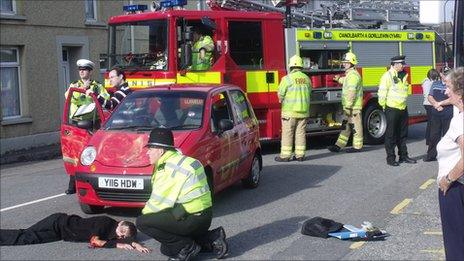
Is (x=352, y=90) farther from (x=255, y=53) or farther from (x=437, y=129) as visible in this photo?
(x=255, y=53)

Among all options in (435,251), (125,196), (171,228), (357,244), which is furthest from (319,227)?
(125,196)

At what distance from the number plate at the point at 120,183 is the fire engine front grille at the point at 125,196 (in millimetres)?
78

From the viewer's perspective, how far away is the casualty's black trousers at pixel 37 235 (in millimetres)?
6461

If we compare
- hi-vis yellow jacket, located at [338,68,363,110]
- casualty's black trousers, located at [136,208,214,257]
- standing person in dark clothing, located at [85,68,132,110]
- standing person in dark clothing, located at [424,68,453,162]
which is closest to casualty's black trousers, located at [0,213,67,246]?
casualty's black trousers, located at [136,208,214,257]

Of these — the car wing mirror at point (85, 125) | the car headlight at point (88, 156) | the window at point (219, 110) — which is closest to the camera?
the car headlight at point (88, 156)

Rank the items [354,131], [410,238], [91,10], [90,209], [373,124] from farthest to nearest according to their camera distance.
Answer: [91,10], [373,124], [354,131], [90,209], [410,238]

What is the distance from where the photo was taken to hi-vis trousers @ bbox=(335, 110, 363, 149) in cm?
1289

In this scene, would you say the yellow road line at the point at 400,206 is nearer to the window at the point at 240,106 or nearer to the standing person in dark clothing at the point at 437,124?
the window at the point at 240,106

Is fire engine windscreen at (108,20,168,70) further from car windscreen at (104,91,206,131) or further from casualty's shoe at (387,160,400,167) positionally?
casualty's shoe at (387,160,400,167)

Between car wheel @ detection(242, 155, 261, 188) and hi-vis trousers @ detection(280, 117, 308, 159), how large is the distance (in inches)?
90.6

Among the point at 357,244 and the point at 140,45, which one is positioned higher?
the point at 140,45

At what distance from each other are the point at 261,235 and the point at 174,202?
145 cm

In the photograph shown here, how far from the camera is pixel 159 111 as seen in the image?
317 inches

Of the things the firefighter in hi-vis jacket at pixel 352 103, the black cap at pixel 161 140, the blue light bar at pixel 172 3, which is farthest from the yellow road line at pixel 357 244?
the blue light bar at pixel 172 3
